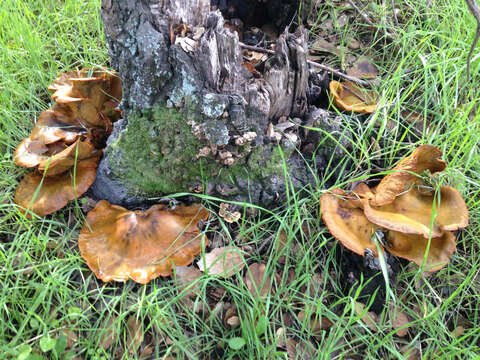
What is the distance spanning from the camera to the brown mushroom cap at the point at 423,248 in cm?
214

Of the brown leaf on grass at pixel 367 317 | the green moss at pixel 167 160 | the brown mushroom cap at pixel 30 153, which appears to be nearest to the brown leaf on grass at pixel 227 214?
the green moss at pixel 167 160

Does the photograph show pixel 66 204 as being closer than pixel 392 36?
Yes

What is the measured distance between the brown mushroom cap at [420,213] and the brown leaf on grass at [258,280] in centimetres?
79

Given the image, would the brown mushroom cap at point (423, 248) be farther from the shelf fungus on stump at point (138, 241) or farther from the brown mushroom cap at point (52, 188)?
the brown mushroom cap at point (52, 188)

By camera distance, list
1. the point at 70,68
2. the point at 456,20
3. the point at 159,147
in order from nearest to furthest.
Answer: the point at 159,147 < the point at 456,20 < the point at 70,68

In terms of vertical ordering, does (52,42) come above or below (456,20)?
below

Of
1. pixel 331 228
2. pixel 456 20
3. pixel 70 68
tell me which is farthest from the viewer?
pixel 70 68

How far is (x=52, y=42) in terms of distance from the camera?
3.64 metres

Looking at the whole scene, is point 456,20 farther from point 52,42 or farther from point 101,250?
point 52,42

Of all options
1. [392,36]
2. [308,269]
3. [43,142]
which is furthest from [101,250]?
[392,36]

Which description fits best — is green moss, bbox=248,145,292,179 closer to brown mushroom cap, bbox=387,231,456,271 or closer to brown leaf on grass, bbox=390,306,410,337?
brown mushroom cap, bbox=387,231,456,271

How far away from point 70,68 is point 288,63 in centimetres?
227

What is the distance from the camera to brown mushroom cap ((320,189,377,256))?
2.17m

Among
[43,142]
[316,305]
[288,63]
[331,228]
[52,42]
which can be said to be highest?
[288,63]
